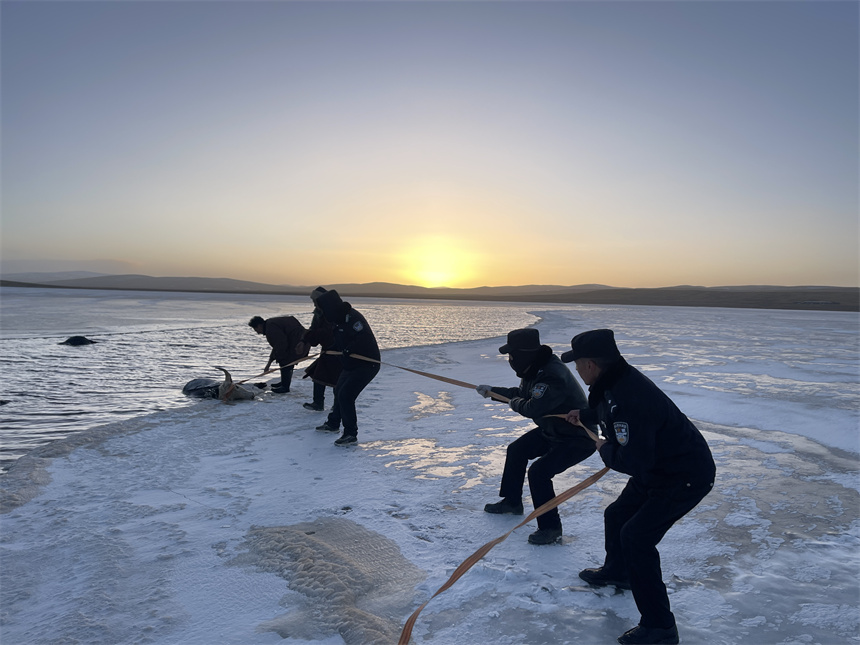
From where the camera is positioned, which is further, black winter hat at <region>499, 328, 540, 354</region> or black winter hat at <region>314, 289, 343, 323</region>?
black winter hat at <region>314, 289, 343, 323</region>

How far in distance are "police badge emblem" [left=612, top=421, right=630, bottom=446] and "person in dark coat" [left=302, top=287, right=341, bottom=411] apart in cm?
576

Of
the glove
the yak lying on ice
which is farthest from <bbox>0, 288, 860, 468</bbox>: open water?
the glove

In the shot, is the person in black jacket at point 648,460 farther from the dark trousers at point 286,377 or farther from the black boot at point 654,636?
the dark trousers at point 286,377

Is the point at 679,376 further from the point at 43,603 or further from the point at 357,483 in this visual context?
the point at 43,603

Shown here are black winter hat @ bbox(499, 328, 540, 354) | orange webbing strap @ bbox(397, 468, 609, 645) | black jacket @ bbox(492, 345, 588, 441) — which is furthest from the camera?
black winter hat @ bbox(499, 328, 540, 354)

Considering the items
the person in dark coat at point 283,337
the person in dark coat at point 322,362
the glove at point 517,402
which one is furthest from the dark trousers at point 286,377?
the glove at point 517,402

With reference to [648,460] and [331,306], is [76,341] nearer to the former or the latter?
[331,306]

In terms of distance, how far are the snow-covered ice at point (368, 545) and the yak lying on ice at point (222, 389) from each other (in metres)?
2.03

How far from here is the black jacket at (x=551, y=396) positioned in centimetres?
399

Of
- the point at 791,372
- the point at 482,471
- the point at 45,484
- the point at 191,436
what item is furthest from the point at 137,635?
the point at 791,372

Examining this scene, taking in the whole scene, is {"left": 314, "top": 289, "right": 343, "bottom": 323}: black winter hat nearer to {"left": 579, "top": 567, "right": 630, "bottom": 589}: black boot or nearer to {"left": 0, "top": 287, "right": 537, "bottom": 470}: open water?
{"left": 0, "top": 287, "right": 537, "bottom": 470}: open water

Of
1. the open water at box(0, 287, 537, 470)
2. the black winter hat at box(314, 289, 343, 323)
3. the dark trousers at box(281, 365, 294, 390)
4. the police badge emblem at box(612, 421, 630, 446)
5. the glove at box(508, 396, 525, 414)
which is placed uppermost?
the black winter hat at box(314, 289, 343, 323)

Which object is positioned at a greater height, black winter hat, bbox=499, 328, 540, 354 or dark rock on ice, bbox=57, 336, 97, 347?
black winter hat, bbox=499, 328, 540, 354

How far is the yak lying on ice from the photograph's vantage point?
927 centimetres
